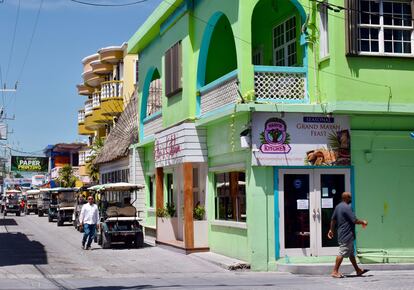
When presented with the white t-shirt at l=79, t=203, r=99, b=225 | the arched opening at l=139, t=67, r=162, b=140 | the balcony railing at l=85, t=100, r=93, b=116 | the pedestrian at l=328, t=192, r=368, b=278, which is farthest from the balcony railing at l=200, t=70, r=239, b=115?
the balcony railing at l=85, t=100, r=93, b=116

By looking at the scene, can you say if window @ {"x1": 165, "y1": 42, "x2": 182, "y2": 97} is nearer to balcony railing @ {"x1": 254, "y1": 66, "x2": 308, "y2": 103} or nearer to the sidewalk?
balcony railing @ {"x1": 254, "y1": 66, "x2": 308, "y2": 103}

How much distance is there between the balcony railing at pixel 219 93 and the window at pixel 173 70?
1710 millimetres

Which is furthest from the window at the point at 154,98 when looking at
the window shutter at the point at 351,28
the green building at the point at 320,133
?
the window shutter at the point at 351,28

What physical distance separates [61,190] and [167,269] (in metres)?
25.8

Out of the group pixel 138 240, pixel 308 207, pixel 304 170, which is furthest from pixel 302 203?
pixel 138 240

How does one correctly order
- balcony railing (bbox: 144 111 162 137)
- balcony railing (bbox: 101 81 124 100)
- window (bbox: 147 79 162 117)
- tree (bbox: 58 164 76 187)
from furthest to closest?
tree (bbox: 58 164 76 187) → balcony railing (bbox: 101 81 124 100) → window (bbox: 147 79 162 117) → balcony railing (bbox: 144 111 162 137)

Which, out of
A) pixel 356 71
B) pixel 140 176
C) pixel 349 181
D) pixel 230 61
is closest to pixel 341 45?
pixel 356 71

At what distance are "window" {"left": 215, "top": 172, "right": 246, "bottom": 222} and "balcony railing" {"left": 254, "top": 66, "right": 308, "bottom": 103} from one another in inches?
94.4

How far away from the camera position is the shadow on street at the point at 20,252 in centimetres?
1842

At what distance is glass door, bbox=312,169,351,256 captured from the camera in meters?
17.2

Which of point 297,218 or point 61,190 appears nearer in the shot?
point 297,218

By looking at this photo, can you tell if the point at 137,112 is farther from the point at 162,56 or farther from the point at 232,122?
the point at 232,122

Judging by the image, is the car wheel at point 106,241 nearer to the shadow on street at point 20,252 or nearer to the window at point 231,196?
the shadow on street at point 20,252

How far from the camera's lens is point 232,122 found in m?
18.3
